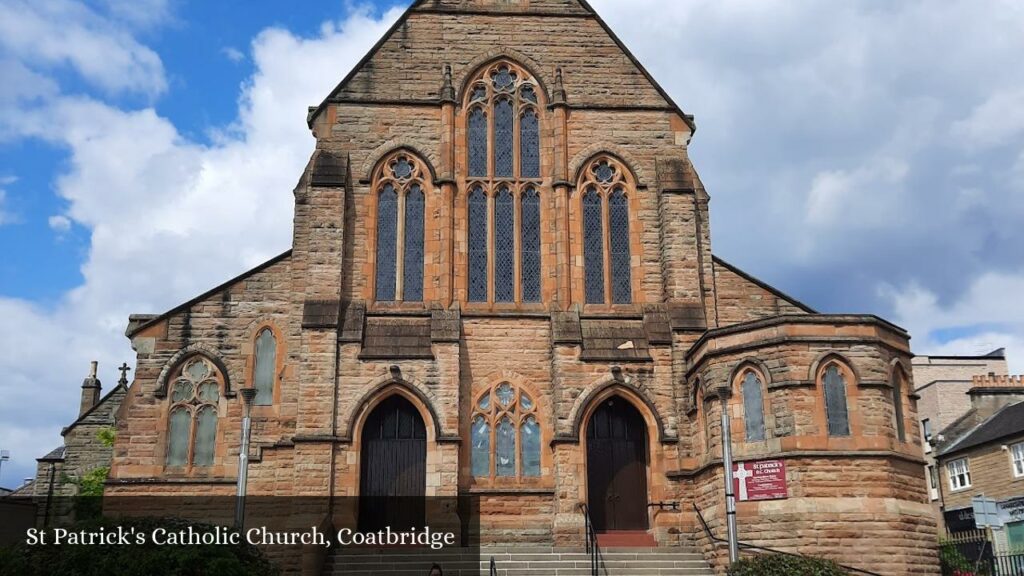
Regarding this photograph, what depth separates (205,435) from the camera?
22500 mm

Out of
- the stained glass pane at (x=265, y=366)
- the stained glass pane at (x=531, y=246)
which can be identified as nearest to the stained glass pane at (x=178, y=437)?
the stained glass pane at (x=265, y=366)

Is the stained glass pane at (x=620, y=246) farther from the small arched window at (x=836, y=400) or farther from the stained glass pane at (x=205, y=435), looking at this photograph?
the stained glass pane at (x=205, y=435)

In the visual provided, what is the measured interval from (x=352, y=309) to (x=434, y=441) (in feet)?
11.8

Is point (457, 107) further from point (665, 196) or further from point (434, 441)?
point (434, 441)

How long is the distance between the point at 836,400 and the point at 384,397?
938 centimetres

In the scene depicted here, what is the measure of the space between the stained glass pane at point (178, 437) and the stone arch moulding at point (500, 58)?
9.96 meters

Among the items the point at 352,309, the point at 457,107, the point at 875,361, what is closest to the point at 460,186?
the point at 457,107

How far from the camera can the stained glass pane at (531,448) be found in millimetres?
22141

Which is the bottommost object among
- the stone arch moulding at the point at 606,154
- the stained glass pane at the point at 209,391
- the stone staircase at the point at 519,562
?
the stone staircase at the point at 519,562

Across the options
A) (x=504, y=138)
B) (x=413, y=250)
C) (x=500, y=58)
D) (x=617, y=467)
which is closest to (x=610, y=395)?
(x=617, y=467)

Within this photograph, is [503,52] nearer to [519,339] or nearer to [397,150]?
[397,150]

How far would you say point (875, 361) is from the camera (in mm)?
19562

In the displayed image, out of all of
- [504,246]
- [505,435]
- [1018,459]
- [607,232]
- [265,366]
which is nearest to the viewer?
[505,435]

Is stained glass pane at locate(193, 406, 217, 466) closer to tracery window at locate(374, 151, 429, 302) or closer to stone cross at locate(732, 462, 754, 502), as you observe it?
tracery window at locate(374, 151, 429, 302)
